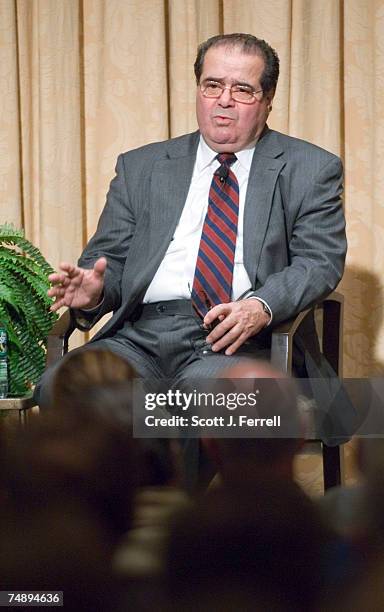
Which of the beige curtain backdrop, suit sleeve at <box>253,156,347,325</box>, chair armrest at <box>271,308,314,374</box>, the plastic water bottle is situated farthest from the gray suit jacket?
the beige curtain backdrop

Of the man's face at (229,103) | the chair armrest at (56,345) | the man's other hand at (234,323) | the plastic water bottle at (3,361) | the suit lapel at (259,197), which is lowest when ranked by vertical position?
the plastic water bottle at (3,361)

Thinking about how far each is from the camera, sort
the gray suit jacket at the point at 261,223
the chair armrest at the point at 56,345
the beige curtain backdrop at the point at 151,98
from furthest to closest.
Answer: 1. the beige curtain backdrop at the point at 151,98
2. the gray suit jacket at the point at 261,223
3. the chair armrest at the point at 56,345

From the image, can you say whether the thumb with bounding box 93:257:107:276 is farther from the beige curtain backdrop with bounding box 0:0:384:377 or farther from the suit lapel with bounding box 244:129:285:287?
the beige curtain backdrop with bounding box 0:0:384:377

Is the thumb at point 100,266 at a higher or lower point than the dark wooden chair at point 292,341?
higher

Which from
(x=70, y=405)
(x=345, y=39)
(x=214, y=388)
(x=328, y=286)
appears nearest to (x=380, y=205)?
(x=345, y=39)

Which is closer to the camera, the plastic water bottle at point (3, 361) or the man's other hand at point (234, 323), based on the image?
the man's other hand at point (234, 323)

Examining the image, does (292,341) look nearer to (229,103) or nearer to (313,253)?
(313,253)

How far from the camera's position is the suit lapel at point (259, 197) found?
2027 mm

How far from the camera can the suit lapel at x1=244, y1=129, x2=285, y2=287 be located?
2.03m

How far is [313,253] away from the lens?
2025 millimetres

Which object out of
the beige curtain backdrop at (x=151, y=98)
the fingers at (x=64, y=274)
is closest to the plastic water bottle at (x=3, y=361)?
the fingers at (x=64, y=274)

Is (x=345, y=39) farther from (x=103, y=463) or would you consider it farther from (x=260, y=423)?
(x=103, y=463)

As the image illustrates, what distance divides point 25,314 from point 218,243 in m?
0.58

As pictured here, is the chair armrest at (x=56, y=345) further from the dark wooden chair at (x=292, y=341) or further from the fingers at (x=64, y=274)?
the fingers at (x=64, y=274)
